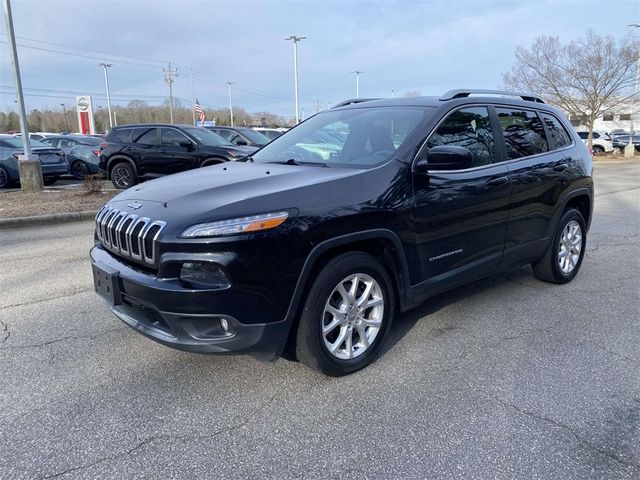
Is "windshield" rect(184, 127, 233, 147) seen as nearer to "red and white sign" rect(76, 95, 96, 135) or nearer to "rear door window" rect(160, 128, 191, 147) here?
"rear door window" rect(160, 128, 191, 147)

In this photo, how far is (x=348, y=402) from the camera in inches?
117

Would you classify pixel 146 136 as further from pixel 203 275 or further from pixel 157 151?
pixel 203 275

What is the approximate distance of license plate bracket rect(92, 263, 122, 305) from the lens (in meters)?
3.01

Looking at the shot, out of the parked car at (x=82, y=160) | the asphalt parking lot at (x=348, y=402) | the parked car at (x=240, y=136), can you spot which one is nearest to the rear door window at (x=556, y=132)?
the asphalt parking lot at (x=348, y=402)

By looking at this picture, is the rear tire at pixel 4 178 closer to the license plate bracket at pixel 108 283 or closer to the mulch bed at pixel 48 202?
the mulch bed at pixel 48 202

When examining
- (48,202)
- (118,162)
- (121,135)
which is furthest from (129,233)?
(121,135)

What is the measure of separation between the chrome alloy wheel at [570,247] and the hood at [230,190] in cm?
290

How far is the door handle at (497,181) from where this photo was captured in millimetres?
3993

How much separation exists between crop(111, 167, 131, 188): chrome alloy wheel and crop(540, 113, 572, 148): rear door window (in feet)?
33.4

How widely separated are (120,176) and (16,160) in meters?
2.93

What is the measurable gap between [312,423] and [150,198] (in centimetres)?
169

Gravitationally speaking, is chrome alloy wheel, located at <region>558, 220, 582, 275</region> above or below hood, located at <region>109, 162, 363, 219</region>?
below

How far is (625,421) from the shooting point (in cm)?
279

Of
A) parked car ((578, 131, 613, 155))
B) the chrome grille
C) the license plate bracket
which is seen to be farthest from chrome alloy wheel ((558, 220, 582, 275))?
parked car ((578, 131, 613, 155))
